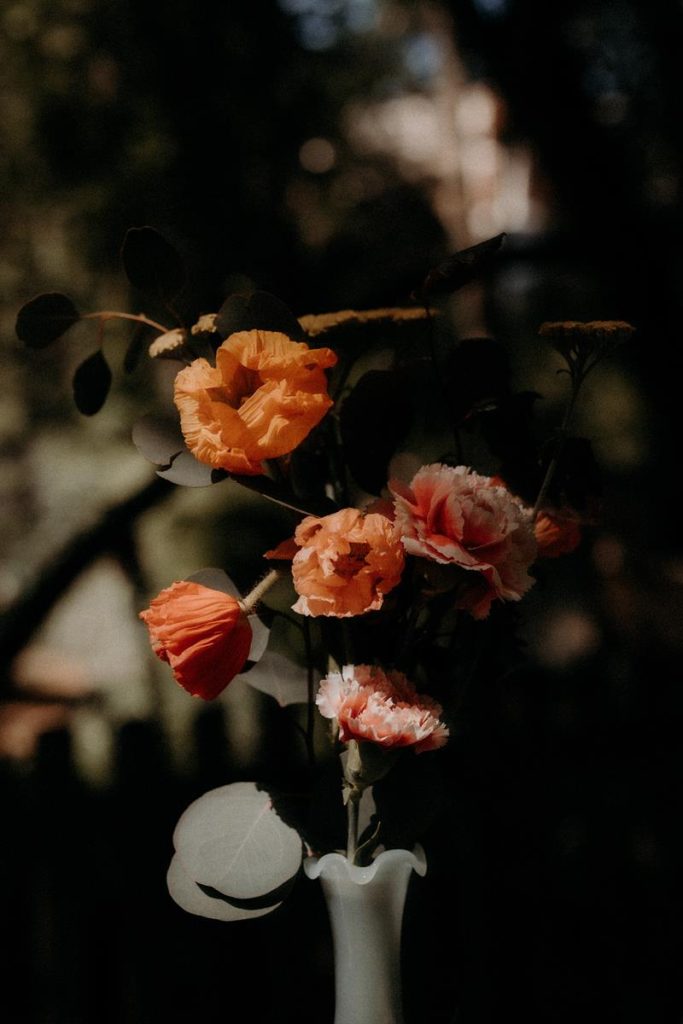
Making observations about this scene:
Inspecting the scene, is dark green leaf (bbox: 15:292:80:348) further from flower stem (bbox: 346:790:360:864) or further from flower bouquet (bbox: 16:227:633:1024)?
flower stem (bbox: 346:790:360:864)

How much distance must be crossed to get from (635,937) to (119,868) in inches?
24.8

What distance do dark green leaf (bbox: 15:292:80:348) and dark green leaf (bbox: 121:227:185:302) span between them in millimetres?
68

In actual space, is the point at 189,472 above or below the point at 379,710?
above

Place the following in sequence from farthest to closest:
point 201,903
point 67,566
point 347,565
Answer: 1. point 67,566
2. point 201,903
3. point 347,565

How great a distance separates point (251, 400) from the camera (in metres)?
0.49

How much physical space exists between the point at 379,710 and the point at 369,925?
0.59 ft

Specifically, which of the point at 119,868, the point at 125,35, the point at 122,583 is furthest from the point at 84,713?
the point at 125,35

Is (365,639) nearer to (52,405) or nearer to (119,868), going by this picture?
(119,868)

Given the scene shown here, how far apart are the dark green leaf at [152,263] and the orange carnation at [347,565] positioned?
0.84 feet

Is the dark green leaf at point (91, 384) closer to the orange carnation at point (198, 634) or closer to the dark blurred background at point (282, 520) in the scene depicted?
the dark blurred background at point (282, 520)

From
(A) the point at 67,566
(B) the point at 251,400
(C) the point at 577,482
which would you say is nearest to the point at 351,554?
(B) the point at 251,400

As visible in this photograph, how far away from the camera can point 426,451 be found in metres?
1.54

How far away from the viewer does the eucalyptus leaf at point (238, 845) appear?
58 cm

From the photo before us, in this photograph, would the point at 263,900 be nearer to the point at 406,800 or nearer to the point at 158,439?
the point at 406,800
